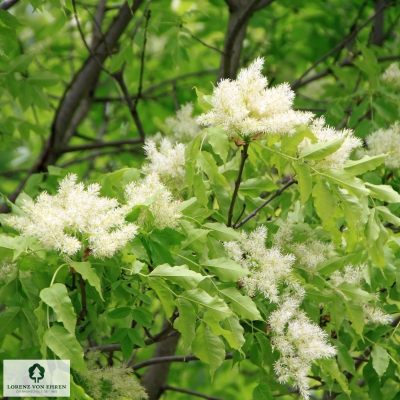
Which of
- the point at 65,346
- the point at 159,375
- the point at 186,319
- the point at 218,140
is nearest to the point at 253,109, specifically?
the point at 218,140

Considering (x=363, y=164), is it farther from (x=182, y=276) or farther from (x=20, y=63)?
(x=20, y=63)

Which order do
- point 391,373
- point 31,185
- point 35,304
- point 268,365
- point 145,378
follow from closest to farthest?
point 35,304
point 268,365
point 391,373
point 31,185
point 145,378

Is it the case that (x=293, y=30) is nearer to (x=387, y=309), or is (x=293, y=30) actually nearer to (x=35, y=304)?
(x=387, y=309)

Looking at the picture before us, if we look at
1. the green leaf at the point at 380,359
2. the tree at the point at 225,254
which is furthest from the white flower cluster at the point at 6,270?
the green leaf at the point at 380,359

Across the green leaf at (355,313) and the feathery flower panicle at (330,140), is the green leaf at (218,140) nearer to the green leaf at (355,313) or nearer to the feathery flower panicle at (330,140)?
the feathery flower panicle at (330,140)

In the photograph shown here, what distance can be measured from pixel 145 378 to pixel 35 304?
2375 millimetres

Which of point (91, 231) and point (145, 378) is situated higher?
point (145, 378)

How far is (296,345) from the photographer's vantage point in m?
2.28

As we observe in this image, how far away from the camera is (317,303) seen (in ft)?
8.54

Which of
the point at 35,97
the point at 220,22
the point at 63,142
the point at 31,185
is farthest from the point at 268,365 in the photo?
the point at 220,22

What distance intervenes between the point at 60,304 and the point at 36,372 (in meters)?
0.74

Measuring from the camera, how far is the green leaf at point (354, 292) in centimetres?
253

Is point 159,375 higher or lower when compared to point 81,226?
higher

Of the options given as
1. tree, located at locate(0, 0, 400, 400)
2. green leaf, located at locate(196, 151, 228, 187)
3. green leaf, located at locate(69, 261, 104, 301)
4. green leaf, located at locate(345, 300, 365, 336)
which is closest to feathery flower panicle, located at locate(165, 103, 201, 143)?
tree, located at locate(0, 0, 400, 400)
